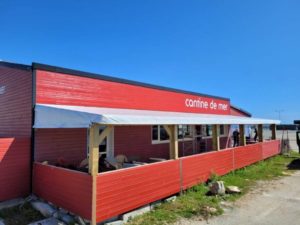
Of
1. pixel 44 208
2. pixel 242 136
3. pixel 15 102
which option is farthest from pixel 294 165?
pixel 15 102

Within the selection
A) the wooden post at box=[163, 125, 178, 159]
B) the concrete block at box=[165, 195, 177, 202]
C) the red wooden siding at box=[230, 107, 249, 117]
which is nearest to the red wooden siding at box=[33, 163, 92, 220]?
the concrete block at box=[165, 195, 177, 202]

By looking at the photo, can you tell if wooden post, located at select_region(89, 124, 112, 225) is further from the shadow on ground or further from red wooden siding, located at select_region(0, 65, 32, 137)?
the shadow on ground

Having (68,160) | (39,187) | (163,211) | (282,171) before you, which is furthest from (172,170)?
(282,171)

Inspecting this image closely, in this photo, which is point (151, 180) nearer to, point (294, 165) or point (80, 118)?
point (80, 118)

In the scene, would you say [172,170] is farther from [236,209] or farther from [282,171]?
[282,171]

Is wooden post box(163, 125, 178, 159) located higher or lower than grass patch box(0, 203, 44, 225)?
higher

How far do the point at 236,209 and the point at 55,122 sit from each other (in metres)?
5.51

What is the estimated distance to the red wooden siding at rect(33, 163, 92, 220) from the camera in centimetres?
603

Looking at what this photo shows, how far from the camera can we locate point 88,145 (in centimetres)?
921

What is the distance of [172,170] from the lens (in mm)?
8359

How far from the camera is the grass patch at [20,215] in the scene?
633 centimetres

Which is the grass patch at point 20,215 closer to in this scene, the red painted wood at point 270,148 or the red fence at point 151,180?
the red fence at point 151,180

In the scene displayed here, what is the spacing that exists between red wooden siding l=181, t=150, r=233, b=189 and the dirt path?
164cm

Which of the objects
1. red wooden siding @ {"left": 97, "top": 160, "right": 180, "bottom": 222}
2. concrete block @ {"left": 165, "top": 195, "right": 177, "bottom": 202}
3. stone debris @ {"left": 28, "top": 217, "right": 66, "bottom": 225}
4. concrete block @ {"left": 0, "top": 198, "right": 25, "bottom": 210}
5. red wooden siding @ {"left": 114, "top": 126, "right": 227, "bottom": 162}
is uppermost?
red wooden siding @ {"left": 114, "top": 126, "right": 227, "bottom": 162}
